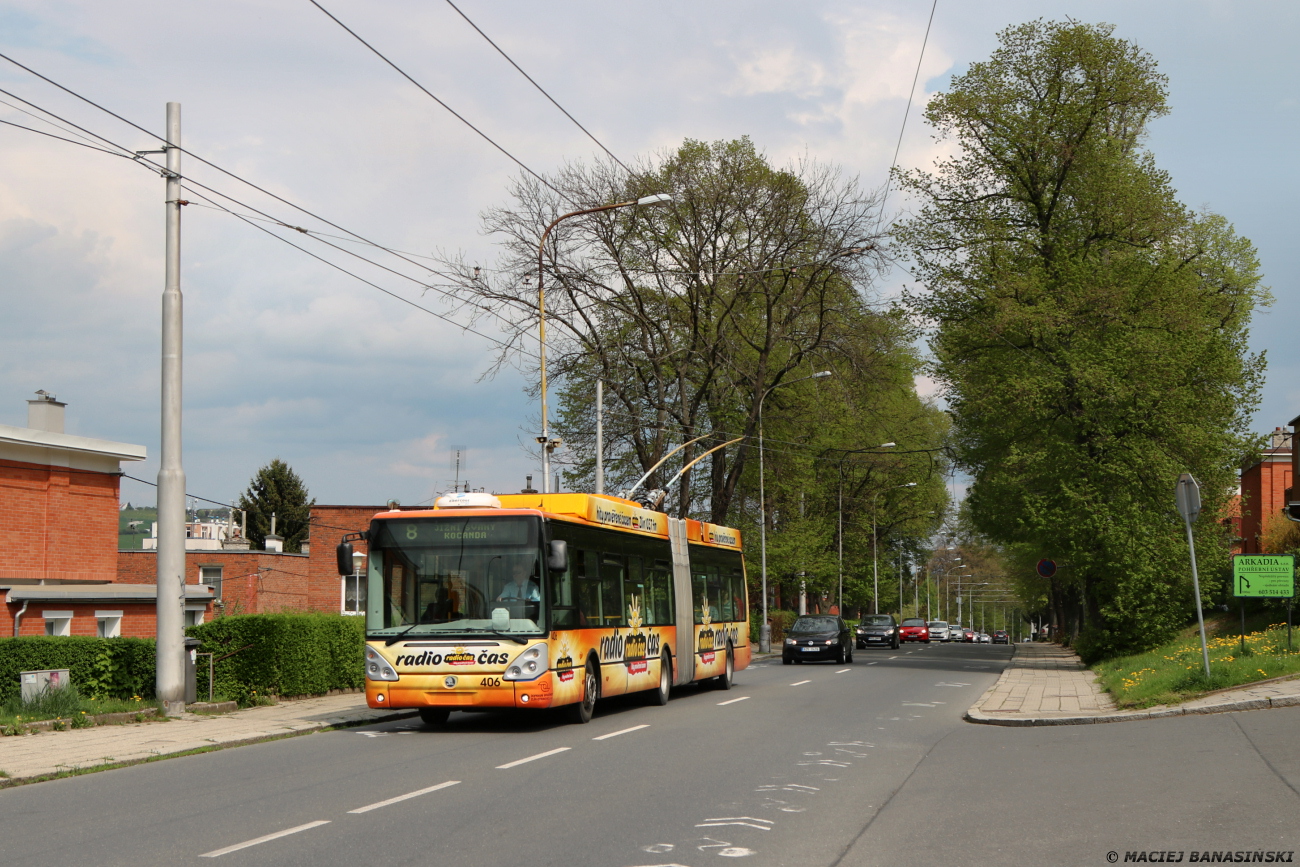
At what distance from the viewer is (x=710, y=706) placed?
19.7 m

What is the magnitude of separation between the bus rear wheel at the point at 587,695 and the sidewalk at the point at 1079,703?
200 inches

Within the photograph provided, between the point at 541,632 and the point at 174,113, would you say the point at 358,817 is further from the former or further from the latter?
the point at 174,113

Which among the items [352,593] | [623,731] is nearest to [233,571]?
[352,593]

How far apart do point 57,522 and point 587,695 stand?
1644 centimetres

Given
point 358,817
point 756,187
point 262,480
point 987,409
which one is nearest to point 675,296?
point 756,187

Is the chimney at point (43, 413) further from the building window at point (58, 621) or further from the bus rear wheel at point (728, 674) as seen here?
the bus rear wheel at point (728, 674)

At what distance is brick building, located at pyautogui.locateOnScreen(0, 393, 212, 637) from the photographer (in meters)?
26.0

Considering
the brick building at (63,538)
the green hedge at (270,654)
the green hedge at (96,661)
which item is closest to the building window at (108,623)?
the brick building at (63,538)

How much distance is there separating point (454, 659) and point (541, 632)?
1.09 m

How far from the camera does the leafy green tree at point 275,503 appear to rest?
264ft

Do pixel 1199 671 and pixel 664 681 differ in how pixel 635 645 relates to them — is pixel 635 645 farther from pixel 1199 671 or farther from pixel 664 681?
pixel 1199 671

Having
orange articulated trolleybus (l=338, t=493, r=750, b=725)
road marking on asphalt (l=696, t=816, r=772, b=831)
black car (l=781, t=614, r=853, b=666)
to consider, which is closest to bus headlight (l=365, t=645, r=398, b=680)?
orange articulated trolleybus (l=338, t=493, r=750, b=725)

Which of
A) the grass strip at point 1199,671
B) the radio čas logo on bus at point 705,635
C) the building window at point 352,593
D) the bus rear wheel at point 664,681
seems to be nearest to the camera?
the grass strip at point 1199,671

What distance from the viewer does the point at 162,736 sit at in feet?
47.3
